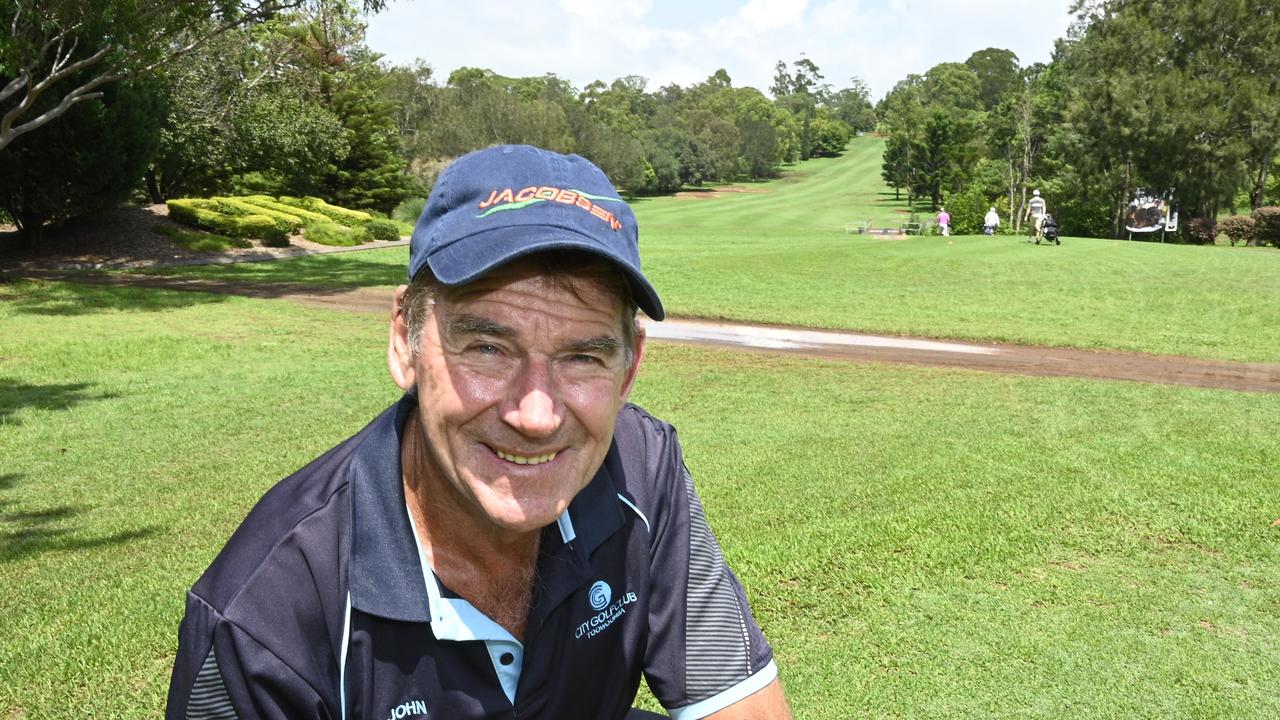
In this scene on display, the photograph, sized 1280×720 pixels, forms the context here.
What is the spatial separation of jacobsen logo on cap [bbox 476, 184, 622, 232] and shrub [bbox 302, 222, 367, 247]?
3179 cm

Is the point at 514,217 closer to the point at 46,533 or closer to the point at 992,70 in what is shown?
the point at 46,533

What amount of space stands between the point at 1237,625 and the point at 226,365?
37.8 ft

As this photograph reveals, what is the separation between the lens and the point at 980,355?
584 inches

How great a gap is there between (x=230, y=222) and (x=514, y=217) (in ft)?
100

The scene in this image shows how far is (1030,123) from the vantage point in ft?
200

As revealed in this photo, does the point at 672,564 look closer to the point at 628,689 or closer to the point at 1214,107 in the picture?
the point at 628,689

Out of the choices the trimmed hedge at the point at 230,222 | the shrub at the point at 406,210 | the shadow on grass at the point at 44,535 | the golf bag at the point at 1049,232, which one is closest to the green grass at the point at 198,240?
the trimmed hedge at the point at 230,222

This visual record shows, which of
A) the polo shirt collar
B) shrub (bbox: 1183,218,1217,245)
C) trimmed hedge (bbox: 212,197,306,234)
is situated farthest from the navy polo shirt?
shrub (bbox: 1183,218,1217,245)

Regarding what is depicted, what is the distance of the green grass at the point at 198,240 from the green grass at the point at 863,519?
15.4 meters

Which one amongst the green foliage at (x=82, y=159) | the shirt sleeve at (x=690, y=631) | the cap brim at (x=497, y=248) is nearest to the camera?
the cap brim at (x=497, y=248)

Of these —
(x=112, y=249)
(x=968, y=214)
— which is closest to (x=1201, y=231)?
(x=968, y=214)

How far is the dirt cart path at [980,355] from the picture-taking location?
43.7 ft

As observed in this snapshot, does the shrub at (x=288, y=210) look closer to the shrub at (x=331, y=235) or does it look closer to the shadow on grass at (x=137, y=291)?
the shrub at (x=331, y=235)

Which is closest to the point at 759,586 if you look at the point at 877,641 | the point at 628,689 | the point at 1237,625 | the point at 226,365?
the point at 877,641
